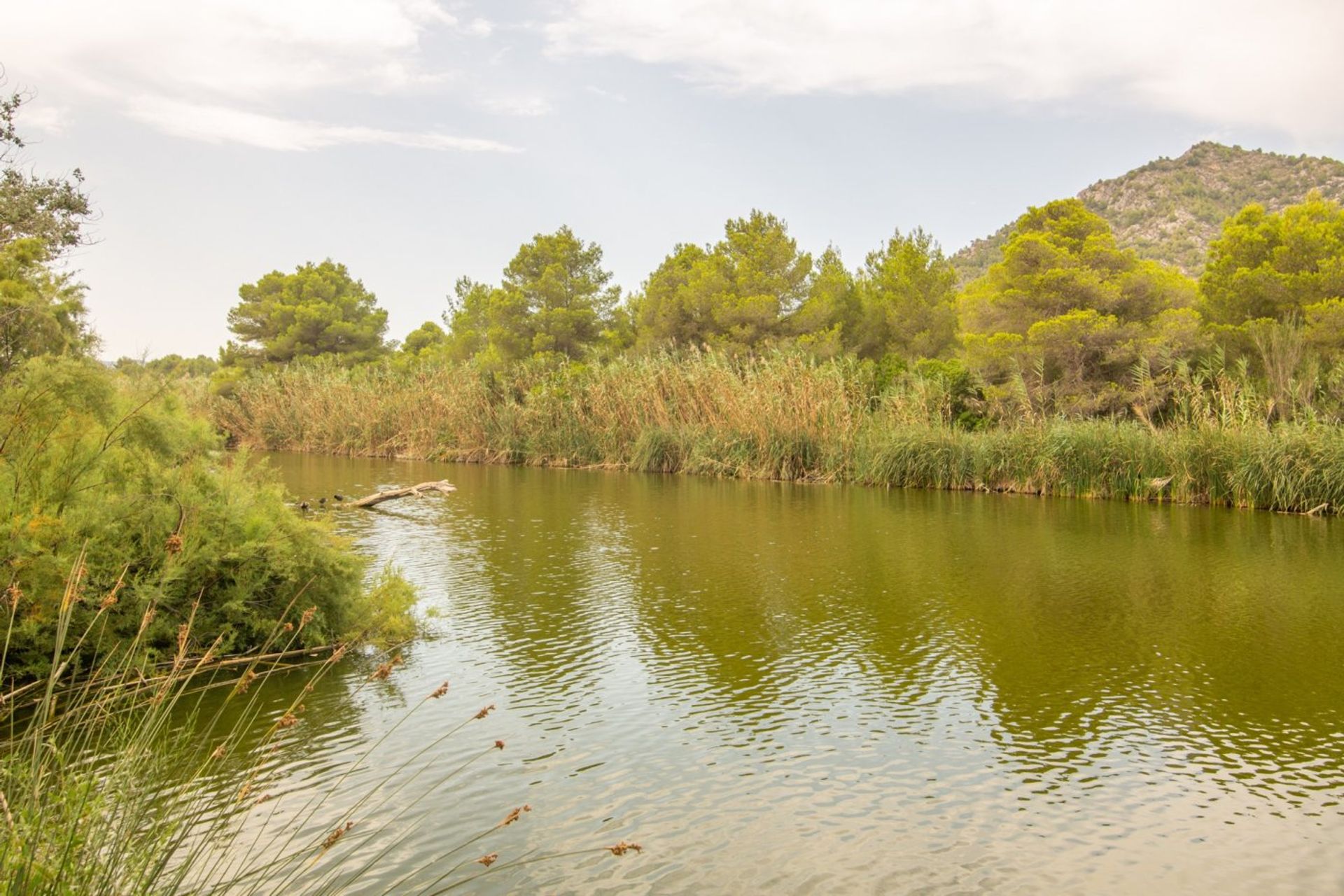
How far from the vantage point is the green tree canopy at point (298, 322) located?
1838 inches

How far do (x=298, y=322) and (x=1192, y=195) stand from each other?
55.6 metres

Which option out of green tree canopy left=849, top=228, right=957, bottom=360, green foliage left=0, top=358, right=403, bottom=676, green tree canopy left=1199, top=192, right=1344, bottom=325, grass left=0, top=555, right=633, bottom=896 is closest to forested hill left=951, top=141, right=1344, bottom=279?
green tree canopy left=849, top=228, right=957, bottom=360

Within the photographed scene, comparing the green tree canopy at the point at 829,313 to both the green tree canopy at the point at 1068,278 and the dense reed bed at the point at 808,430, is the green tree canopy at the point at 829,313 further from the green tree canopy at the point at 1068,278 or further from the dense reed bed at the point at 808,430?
the green tree canopy at the point at 1068,278

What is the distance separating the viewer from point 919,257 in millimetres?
33250

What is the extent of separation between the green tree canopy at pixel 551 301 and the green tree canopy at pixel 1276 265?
22.1 m

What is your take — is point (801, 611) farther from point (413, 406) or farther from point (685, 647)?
point (413, 406)

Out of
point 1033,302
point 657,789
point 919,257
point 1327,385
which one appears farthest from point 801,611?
point 919,257

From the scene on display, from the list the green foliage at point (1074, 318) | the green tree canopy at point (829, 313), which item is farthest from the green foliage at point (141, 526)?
the green tree canopy at point (829, 313)

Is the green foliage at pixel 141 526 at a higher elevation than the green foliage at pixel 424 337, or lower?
lower

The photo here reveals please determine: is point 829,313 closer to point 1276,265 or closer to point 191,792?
point 1276,265

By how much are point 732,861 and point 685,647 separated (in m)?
3.19

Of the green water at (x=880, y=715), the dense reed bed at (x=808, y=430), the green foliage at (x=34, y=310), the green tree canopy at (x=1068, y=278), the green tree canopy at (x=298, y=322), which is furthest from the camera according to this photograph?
the green tree canopy at (x=298, y=322)

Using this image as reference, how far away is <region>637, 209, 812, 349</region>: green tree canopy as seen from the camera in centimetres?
3338

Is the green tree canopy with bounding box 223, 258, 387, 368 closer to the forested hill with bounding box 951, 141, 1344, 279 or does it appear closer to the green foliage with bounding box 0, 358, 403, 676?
the forested hill with bounding box 951, 141, 1344, 279
